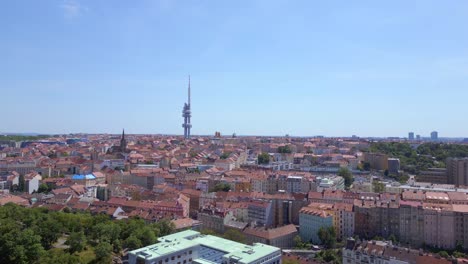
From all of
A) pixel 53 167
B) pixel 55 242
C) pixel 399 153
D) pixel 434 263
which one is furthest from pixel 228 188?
pixel 399 153

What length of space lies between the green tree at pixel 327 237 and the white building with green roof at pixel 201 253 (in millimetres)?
7961

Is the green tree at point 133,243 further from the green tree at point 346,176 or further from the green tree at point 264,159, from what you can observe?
the green tree at point 264,159

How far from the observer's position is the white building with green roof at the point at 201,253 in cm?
2030

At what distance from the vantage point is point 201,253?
22562 mm

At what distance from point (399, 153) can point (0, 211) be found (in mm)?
67647

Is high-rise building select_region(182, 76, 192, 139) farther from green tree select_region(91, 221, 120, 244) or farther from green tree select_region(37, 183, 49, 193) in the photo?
green tree select_region(91, 221, 120, 244)

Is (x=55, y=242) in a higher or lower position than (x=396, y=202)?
lower

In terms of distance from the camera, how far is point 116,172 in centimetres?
5194

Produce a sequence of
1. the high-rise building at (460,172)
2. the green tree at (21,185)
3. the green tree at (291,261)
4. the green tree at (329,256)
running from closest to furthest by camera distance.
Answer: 1. the green tree at (291,261)
2. the green tree at (329,256)
3. the green tree at (21,185)
4. the high-rise building at (460,172)

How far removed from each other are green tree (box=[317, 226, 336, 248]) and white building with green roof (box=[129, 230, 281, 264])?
7961mm

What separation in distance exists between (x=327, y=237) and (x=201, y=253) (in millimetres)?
10793

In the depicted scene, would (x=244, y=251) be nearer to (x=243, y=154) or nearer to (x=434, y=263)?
(x=434, y=263)

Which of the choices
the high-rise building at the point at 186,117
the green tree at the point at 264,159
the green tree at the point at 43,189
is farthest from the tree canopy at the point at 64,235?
the high-rise building at the point at 186,117

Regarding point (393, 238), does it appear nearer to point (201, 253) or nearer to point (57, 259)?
point (201, 253)
